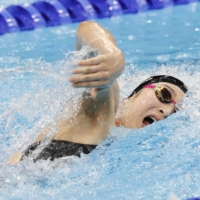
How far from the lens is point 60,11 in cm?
488

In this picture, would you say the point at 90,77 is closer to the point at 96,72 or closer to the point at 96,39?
the point at 96,72

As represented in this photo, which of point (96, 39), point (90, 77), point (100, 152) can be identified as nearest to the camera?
point (90, 77)

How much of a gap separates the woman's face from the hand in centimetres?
66

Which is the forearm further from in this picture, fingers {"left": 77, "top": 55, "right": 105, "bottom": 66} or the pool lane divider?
the pool lane divider

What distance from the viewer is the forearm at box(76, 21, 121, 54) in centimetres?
153

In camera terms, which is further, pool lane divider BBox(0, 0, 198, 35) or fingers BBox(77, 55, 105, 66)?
pool lane divider BBox(0, 0, 198, 35)

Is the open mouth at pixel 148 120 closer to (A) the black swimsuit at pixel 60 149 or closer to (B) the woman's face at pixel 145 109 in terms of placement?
(B) the woman's face at pixel 145 109

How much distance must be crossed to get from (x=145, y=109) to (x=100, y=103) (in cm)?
40

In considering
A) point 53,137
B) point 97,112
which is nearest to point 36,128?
point 53,137

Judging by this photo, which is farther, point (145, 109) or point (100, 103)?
point (145, 109)

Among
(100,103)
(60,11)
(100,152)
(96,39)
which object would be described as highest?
(96,39)

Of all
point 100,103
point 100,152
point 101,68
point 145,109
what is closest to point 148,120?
point 145,109

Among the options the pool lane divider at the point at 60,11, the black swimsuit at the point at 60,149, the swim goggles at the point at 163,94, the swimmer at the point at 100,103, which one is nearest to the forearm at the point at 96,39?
the swimmer at the point at 100,103

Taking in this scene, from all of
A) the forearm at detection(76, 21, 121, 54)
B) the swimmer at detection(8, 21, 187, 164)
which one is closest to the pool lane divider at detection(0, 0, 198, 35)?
the swimmer at detection(8, 21, 187, 164)
